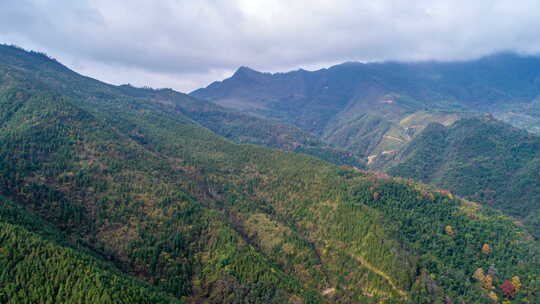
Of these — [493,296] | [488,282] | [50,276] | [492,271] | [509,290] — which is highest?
[50,276]

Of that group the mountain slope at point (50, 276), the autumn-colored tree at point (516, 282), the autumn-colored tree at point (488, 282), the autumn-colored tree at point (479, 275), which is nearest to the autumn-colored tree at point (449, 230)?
the autumn-colored tree at point (479, 275)

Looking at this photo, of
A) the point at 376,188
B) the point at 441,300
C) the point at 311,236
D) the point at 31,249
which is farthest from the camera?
the point at 376,188

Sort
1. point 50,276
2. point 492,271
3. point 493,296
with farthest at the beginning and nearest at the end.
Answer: point 492,271 → point 493,296 → point 50,276

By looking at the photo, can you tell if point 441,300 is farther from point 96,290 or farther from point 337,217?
point 96,290

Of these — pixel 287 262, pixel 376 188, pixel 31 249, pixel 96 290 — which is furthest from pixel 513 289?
pixel 31 249

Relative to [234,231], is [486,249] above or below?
below

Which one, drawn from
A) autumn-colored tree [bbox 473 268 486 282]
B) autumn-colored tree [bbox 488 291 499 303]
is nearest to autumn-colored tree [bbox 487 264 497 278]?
autumn-colored tree [bbox 473 268 486 282]

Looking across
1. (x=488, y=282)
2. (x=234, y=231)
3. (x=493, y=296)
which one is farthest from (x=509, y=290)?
(x=234, y=231)

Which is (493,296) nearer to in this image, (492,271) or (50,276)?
(492,271)

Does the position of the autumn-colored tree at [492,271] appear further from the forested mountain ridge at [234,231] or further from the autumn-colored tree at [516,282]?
the autumn-colored tree at [516,282]

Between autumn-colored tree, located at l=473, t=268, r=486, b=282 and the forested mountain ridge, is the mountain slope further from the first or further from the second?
autumn-colored tree, located at l=473, t=268, r=486, b=282
